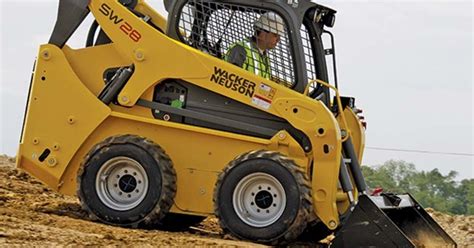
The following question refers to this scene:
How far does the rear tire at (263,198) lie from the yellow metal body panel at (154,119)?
236mm

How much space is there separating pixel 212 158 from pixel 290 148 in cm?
78

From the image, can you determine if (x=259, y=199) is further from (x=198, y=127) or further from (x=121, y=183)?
(x=121, y=183)

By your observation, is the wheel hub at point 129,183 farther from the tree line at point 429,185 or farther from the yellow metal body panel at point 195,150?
the tree line at point 429,185

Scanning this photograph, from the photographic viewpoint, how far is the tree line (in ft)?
65.6

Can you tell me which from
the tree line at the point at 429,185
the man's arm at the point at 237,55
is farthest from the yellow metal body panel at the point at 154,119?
Answer: the tree line at the point at 429,185

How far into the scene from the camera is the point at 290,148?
32.8ft

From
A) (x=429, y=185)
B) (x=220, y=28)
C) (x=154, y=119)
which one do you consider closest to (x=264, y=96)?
(x=220, y=28)

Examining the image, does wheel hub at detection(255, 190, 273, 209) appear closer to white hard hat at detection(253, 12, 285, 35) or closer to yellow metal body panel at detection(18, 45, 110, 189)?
white hard hat at detection(253, 12, 285, 35)

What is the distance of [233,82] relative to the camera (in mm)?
10164

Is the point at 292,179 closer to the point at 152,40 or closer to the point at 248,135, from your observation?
the point at 248,135

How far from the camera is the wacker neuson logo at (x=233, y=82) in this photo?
399 inches

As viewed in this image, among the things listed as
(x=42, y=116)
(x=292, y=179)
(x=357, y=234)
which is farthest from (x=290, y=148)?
(x=42, y=116)

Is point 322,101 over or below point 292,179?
over

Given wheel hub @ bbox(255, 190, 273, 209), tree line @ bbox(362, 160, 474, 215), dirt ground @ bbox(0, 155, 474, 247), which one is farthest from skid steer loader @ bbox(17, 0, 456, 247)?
tree line @ bbox(362, 160, 474, 215)
